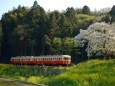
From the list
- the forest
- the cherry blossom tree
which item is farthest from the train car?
the forest

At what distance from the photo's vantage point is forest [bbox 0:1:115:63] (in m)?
64.1

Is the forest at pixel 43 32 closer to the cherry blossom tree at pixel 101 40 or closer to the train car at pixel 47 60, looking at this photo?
the cherry blossom tree at pixel 101 40

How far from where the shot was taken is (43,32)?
68000mm

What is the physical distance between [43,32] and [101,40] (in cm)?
1925

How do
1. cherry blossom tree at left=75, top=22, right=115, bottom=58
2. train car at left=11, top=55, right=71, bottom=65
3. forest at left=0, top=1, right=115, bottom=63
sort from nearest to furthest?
1. cherry blossom tree at left=75, top=22, right=115, bottom=58
2. train car at left=11, top=55, right=71, bottom=65
3. forest at left=0, top=1, right=115, bottom=63

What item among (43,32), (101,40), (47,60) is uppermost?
(43,32)

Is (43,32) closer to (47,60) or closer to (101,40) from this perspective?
(47,60)

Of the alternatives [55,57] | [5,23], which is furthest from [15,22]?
[55,57]

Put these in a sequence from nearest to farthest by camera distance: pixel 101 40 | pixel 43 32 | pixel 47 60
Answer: pixel 101 40, pixel 47 60, pixel 43 32

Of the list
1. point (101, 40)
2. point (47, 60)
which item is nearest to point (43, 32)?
point (47, 60)

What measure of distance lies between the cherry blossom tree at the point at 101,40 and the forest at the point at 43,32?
5.85 metres

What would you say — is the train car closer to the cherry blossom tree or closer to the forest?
the cherry blossom tree

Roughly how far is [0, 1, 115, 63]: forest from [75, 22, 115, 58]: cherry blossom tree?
5852 mm

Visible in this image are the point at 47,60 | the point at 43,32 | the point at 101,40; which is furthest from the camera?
the point at 43,32
